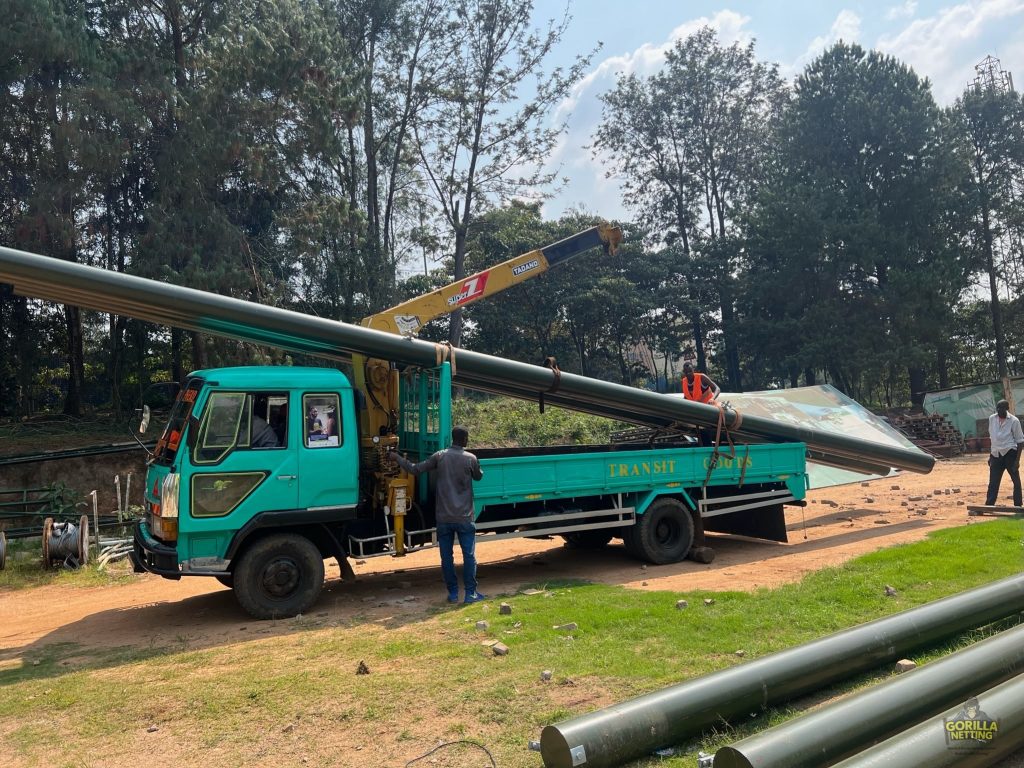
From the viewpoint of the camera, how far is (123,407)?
827 inches

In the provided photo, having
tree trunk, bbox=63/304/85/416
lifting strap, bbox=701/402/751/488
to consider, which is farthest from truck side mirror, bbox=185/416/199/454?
tree trunk, bbox=63/304/85/416

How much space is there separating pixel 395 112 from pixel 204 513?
25.5 meters

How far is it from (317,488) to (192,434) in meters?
1.31

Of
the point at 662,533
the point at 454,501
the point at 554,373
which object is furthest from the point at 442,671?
the point at 662,533

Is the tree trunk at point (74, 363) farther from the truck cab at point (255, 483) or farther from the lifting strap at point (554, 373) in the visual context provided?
the lifting strap at point (554, 373)

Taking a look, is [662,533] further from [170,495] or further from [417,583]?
[170,495]

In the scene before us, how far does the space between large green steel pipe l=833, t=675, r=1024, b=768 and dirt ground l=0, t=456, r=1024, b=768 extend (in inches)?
180

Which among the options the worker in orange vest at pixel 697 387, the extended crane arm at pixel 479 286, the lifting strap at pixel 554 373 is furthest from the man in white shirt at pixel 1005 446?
the lifting strap at pixel 554 373

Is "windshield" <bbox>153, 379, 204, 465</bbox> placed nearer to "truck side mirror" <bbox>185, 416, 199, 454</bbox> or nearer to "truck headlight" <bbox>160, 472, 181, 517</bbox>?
"truck side mirror" <bbox>185, 416, 199, 454</bbox>

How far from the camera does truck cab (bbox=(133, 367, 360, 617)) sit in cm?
719

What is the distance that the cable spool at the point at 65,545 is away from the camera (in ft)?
36.9

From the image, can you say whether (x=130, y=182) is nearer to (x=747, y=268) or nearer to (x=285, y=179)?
(x=285, y=179)

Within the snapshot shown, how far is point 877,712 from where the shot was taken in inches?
146

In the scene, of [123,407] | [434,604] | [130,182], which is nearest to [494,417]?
[123,407]
